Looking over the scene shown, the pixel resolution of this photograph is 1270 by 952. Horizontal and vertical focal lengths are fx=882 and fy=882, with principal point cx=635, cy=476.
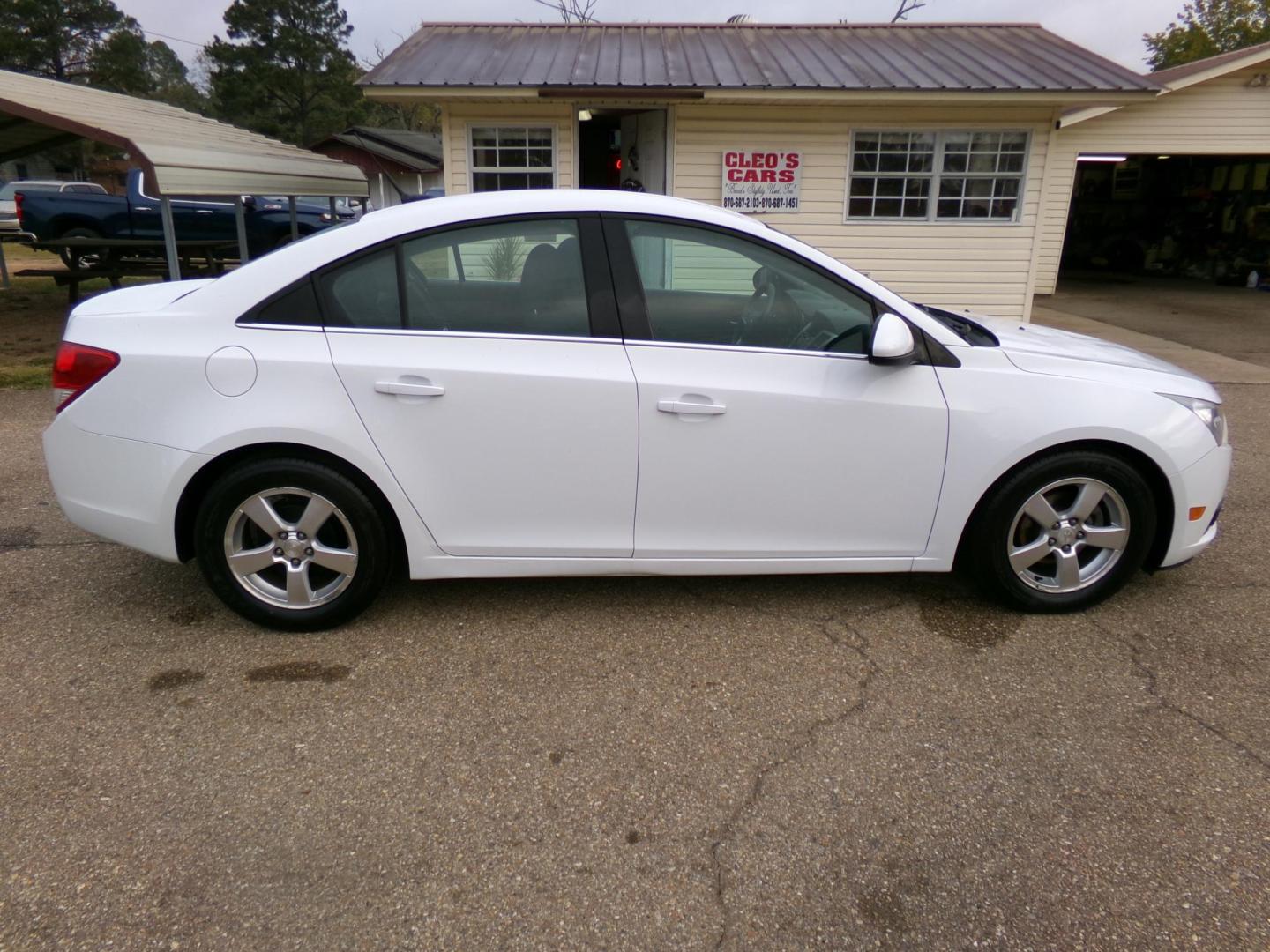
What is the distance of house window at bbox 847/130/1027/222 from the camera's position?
10.7 metres

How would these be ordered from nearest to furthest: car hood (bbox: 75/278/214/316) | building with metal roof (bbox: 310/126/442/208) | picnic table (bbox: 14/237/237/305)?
car hood (bbox: 75/278/214/316)
picnic table (bbox: 14/237/237/305)
building with metal roof (bbox: 310/126/442/208)

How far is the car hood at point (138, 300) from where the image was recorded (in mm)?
3352

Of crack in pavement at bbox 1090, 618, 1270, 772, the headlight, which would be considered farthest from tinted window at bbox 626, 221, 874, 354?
crack in pavement at bbox 1090, 618, 1270, 772

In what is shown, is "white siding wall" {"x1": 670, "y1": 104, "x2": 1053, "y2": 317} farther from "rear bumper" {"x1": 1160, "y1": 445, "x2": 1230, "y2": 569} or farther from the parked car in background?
the parked car in background

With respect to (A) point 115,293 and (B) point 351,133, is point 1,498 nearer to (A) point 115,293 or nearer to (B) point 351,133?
(A) point 115,293

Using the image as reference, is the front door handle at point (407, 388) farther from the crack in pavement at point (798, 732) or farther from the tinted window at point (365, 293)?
the crack in pavement at point (798, 732)

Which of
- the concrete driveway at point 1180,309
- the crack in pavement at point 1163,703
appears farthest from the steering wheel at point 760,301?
the concrete driveway at point 1180,309

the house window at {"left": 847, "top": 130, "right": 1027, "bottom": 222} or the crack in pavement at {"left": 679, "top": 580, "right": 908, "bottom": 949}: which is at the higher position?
the house window at {"left": 847, "top": 130, "right": 1027, "bottom": 222}

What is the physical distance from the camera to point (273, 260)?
3234 mm

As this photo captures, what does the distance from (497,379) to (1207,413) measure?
9.20 feet

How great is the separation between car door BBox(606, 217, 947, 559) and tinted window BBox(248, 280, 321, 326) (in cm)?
111

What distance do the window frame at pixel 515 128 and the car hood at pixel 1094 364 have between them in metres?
7.66

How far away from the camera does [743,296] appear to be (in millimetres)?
3393

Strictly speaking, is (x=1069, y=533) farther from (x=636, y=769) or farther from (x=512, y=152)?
(x=512, y=152)
